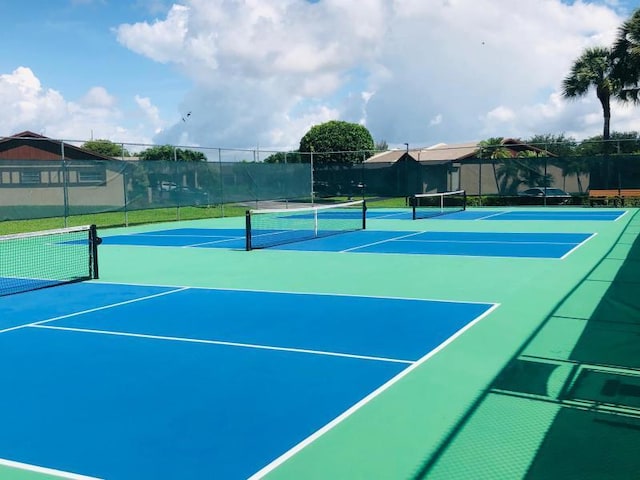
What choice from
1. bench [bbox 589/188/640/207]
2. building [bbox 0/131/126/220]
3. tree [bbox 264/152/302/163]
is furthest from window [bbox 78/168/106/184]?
→ bench [bbox 589/188/640/207]

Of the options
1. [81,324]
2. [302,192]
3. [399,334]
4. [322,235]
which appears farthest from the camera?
[302,192]

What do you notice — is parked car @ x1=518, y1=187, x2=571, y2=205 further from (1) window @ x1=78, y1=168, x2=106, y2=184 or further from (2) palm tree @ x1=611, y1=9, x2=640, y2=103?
(1) window @ x1=78, y1=168, x2=106, y2=184

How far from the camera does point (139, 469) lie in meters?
4.18

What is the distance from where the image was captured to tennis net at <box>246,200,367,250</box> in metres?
17.1

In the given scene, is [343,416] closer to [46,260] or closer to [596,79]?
[46,260]

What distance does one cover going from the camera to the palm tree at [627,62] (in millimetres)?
31703

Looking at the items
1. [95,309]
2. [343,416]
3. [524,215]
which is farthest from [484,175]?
[343,416]

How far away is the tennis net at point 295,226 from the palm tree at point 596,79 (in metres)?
14.6

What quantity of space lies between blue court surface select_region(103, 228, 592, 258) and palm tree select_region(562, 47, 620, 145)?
19279 mm

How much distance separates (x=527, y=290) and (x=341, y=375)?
16.0 ft

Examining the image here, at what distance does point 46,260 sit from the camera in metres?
15.1

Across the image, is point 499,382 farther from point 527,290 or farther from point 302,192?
point 302,192

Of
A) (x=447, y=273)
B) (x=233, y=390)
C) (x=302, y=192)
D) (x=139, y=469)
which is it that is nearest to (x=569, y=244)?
(x=447, y=273)

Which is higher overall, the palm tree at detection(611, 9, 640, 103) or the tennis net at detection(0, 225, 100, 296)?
the palm tree at detection(611, 9, 640, 103)
